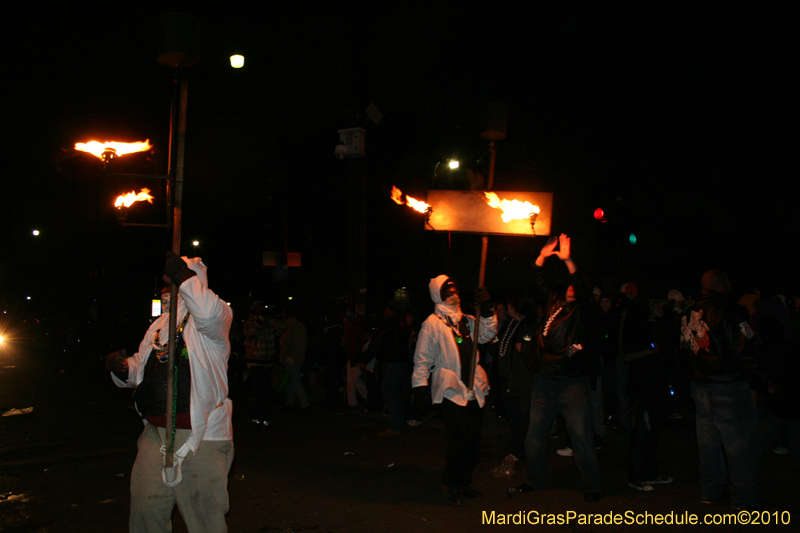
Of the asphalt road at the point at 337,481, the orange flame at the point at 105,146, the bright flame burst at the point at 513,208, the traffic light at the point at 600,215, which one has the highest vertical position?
the traffic light at the point at 600,215

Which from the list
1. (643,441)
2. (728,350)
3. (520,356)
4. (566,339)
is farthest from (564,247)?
(643,441)

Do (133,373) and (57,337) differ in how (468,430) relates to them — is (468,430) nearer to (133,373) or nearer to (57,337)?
(133,373)

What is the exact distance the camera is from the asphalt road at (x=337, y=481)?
505cm

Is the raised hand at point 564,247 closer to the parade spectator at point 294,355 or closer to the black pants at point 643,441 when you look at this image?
the black pants at point 643,441

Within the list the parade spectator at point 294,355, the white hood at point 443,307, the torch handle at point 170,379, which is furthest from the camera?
the parade spectator at point 294,355

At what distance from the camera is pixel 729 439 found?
502 cm

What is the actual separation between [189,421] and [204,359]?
0.36 metres

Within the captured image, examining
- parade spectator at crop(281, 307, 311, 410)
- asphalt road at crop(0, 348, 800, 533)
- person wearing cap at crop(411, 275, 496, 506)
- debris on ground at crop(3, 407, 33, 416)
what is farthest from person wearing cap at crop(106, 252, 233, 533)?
debris on ground at crop(3, 407, 33, 416)

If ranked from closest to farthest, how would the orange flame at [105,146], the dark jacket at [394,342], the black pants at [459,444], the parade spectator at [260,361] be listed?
the orange flame at [105,146] → the black pants at [459,444] → the dark jacket at [394,342] → the parade spectator at [260,361]

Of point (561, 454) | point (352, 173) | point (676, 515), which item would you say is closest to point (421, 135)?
point (352, 173)

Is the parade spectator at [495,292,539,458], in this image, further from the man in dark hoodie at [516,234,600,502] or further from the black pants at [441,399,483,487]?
the black pants at [441,399,483,487]

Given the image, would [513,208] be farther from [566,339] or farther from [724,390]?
[724,390]

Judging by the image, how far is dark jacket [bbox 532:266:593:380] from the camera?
5480 mm

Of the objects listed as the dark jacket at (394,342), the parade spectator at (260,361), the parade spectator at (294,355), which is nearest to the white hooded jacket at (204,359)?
the dark jacket at (394,342)
